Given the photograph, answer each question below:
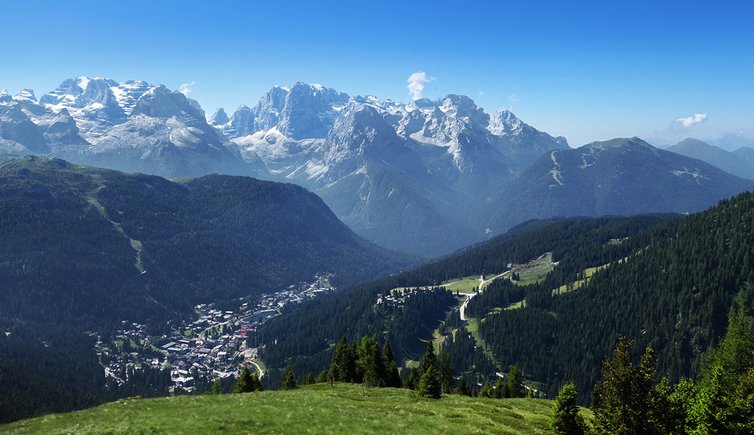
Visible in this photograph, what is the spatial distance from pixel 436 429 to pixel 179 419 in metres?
22.8

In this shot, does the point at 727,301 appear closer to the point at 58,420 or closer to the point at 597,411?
the point at 597,411

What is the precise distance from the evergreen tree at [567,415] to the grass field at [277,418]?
4253 mm

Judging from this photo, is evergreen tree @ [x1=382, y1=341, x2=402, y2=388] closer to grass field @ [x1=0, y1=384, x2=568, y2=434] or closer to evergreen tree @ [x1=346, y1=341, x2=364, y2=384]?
evergreen tree @ [x1=346, y1=341, x2=364, y2=384]

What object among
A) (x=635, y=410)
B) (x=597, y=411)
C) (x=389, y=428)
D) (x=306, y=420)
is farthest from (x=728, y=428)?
(x=306, y=420)

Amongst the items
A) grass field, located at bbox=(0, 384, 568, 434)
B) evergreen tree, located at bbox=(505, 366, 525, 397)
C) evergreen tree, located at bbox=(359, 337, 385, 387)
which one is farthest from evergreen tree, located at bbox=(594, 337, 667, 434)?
evergreen tree, located at bbox=(505, 366, 525, 397)

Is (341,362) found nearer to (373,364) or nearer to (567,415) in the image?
(373,364)

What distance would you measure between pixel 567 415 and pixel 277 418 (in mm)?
26859

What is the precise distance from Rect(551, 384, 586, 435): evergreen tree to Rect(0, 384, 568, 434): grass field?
4253mm

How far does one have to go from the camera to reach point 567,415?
143ft

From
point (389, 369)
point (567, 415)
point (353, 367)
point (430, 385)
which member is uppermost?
point (567, 415)

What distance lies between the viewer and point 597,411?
3875 centimetres

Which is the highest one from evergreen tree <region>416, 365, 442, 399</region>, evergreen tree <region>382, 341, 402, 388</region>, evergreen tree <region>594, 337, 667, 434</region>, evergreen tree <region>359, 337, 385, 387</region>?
evergreen tree <region>594, 337, 667, 434</region>

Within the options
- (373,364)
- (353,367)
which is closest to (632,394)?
(373,364)

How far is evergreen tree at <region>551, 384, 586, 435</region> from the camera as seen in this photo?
43188mm
